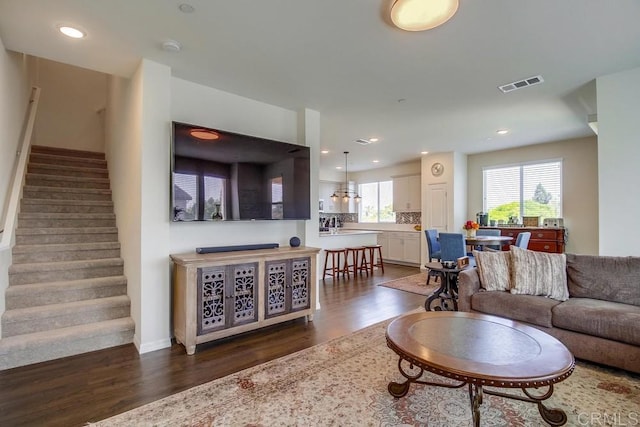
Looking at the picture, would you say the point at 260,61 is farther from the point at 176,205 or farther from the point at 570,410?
the point at 570,410

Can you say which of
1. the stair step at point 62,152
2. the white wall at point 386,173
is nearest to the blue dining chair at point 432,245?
the white wall at point 386,173

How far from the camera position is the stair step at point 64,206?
3.92 m

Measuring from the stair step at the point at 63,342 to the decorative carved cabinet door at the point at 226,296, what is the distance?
0.84 metres

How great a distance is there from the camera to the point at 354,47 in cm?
269

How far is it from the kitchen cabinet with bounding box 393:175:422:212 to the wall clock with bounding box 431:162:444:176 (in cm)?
74

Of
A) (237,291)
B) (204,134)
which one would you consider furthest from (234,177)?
(237,291)

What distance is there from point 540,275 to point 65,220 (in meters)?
5.54

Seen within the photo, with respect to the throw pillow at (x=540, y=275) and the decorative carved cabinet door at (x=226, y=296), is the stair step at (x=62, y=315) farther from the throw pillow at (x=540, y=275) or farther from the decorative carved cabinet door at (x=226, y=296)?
the throw pillow at (x=540, y=275)

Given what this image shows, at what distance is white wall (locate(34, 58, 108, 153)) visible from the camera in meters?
5.61

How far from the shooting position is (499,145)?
639 centimetres

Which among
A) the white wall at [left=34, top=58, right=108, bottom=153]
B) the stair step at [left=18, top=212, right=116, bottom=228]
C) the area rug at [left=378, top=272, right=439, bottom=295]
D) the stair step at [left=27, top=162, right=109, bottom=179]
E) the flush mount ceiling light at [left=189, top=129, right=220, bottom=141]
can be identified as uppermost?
the white wall at [left=34, top=58, right=108, bottom=153]

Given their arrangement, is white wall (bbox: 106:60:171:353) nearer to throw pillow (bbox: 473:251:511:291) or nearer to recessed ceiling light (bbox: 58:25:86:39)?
recessed ceiling light (bbox: 58:25:86:39)

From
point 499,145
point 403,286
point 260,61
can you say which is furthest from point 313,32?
point 499,145

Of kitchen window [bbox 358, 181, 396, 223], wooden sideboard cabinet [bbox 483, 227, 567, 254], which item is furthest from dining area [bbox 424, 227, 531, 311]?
kitchen window [bbox 358, 181, 396, 223]
